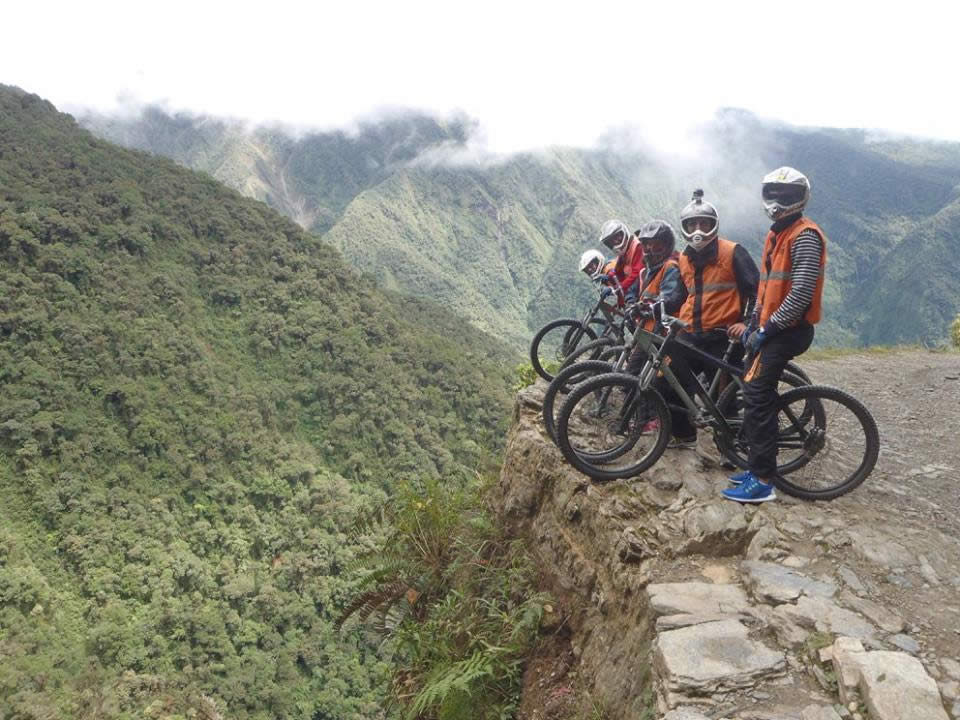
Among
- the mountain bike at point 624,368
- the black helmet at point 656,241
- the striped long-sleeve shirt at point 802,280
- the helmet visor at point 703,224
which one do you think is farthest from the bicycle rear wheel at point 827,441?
the black helmet at point 656,241

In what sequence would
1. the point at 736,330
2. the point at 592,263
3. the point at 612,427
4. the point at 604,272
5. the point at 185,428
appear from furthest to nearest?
the point at 185,428, the point at 592,263, the point at 604,272, the point at 612,427, the point at 736,330

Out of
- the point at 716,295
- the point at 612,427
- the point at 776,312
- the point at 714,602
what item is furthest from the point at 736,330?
the point at 714,602

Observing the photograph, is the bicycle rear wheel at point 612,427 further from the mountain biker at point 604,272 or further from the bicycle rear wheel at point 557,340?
the bicycle rear wheel at point 557,340

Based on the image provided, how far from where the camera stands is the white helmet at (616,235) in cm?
653

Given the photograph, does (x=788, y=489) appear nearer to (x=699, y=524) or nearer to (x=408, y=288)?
(x=699, y=524)

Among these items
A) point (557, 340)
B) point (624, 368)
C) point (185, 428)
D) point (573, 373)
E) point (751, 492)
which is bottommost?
point (185, 428)

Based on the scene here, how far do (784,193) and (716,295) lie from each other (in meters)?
1.03

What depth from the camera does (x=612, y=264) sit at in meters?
6.72

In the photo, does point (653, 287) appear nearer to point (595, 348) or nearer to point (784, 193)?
point (595, 348)

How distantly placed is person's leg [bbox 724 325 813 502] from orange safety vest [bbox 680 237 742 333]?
26.0 inches

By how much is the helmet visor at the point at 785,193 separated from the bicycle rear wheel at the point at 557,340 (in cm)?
303

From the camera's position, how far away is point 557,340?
25.7 feet

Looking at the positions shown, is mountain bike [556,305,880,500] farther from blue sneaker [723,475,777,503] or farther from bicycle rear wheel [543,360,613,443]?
blue sneaker [723,475,777,503]

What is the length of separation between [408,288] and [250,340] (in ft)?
382
